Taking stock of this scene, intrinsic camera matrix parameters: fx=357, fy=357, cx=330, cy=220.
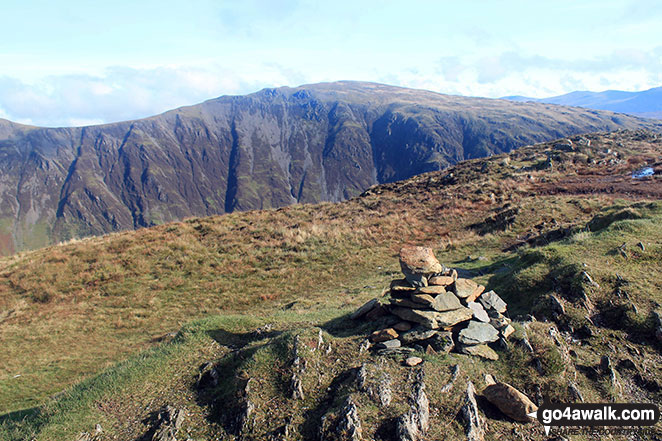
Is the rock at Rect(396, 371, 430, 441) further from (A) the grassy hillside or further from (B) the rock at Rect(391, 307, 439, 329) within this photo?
(B) the rock at Rect(391, 307, 439, 329)

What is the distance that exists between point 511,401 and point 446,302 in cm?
287

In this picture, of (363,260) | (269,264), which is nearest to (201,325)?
(269,264)

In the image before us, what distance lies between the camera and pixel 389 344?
840cm

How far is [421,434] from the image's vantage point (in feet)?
20.0

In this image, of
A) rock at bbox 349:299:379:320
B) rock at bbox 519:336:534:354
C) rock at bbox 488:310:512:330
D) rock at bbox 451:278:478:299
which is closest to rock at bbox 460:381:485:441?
rock at bbox 519:336:534:354

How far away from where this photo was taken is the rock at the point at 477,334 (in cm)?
829

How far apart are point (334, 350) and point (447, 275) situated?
13.7 ft

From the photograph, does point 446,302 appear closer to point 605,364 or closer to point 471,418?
point 471,418

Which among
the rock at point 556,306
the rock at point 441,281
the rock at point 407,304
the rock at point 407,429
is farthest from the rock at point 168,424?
the rock at point 556,306

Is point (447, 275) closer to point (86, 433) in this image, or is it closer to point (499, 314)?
point (499, 314)

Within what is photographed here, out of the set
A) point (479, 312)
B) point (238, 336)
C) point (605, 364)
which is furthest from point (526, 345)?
point (238, 336)

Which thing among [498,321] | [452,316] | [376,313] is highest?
[452,316]

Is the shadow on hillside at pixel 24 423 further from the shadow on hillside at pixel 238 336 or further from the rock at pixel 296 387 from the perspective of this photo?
the rock at pixel 296 387

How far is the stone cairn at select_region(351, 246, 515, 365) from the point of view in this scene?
8.31 metres
